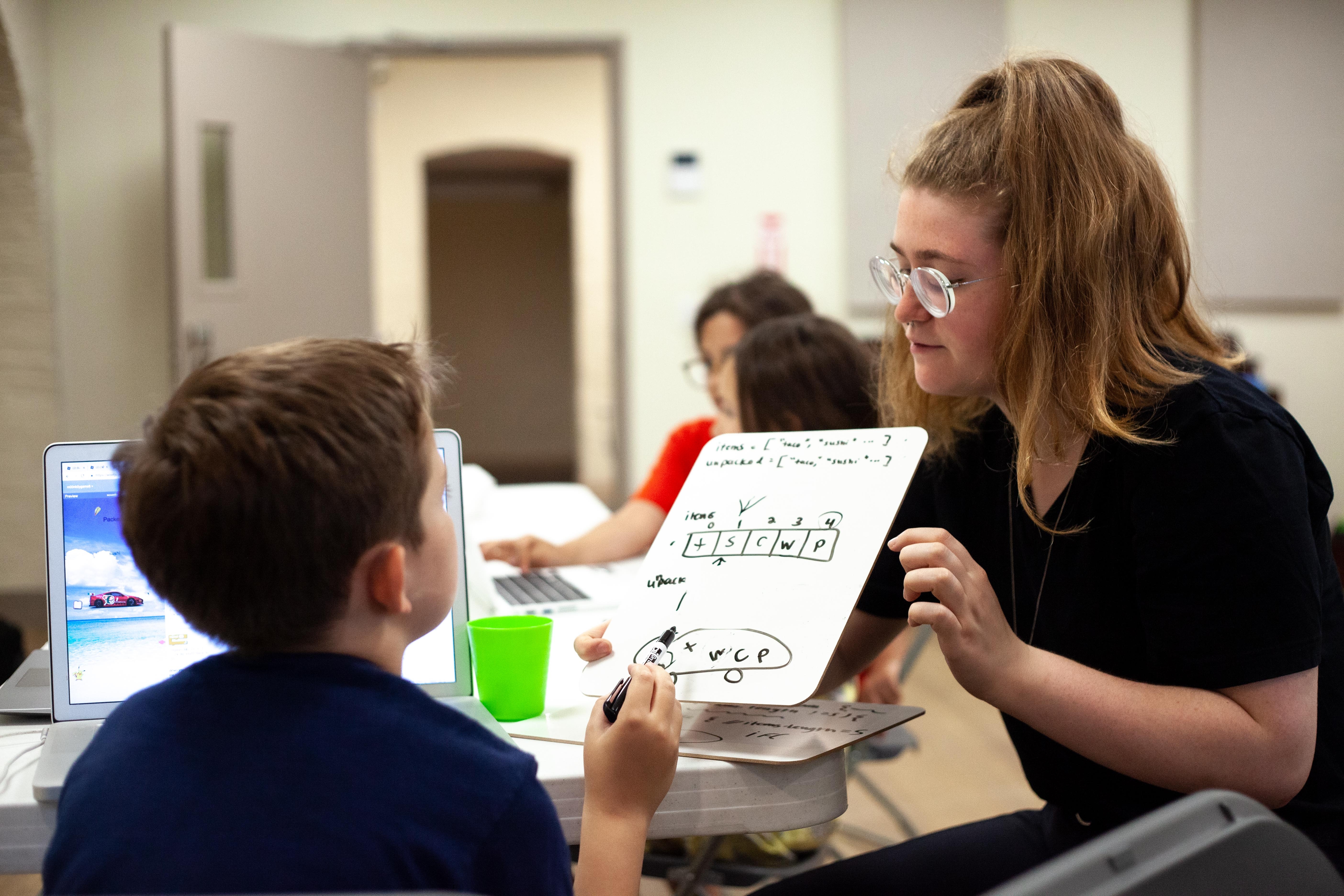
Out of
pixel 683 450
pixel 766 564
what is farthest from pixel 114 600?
pixel 683 450

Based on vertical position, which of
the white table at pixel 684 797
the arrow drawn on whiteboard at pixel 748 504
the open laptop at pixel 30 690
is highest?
the arrow drawn on whiteboard at pixel 748 504

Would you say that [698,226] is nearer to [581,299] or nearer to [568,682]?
[581,299]

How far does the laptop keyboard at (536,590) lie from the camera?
161cm

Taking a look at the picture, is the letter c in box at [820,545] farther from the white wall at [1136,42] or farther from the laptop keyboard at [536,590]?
the white wall at [1136,42]

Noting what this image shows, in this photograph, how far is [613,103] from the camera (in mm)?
4484

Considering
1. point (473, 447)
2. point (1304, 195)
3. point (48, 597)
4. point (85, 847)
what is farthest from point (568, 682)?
point (473, 447)

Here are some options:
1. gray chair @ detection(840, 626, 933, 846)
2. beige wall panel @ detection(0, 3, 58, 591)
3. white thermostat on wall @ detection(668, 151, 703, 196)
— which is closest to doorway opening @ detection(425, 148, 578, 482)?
white thermostat on wall @ detection(668, 151, 703, 196)

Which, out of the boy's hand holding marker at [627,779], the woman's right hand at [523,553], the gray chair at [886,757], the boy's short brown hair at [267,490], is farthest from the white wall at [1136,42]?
the boy's short brown hair at [267,490]

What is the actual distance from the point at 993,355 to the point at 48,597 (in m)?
0.95

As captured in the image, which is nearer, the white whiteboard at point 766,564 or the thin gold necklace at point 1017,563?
the white whiteboard at point 766,564

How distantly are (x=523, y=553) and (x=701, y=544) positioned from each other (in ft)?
2.73

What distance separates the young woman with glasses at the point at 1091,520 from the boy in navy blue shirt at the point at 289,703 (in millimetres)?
446

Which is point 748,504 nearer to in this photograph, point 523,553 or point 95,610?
point 95,610

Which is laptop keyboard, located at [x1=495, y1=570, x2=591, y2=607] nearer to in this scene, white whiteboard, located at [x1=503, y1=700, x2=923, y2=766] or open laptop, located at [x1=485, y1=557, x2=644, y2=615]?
open laptop, located at [x1=485, y1=557, x2=644, y2=615]
